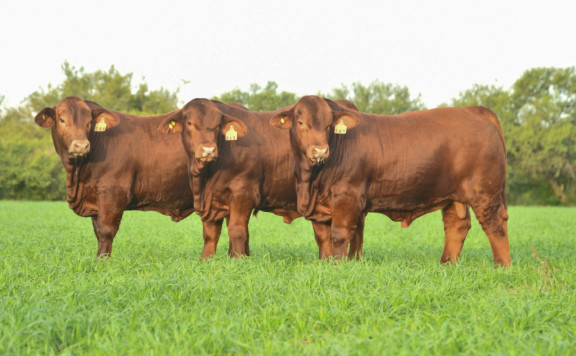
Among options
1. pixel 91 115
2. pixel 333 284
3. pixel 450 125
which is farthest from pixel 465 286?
pixel 91 115

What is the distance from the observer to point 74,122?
714cm

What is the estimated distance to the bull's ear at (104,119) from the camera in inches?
293

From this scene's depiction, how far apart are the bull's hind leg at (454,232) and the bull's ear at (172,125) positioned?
4162 mm

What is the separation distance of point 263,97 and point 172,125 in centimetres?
5243

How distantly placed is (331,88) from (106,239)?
182 ft

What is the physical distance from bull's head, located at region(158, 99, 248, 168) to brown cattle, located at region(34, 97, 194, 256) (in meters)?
0.63

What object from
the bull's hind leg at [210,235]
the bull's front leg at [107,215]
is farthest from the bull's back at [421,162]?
the bull's front leg at [107,215]

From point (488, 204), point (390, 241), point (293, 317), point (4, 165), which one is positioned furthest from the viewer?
point (4, 165)

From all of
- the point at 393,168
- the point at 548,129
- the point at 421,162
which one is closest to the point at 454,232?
the point at 421,162

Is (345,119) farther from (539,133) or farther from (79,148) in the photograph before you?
(539,133)

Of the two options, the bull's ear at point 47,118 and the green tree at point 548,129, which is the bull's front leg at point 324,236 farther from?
the green tree at point 548,129

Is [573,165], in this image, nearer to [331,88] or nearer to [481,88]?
[481,88]

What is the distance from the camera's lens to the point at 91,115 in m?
7.38

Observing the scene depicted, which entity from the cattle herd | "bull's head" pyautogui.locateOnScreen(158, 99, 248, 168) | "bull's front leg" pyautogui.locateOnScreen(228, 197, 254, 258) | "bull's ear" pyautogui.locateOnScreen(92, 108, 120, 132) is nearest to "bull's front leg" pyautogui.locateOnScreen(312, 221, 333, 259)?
the cattle herd
